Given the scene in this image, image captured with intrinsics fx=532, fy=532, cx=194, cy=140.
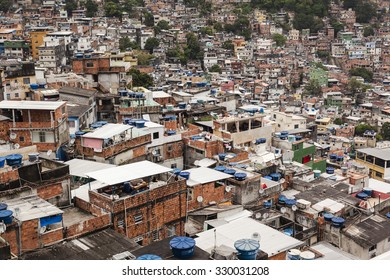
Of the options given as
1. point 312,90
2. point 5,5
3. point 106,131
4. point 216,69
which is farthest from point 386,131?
point 5,5

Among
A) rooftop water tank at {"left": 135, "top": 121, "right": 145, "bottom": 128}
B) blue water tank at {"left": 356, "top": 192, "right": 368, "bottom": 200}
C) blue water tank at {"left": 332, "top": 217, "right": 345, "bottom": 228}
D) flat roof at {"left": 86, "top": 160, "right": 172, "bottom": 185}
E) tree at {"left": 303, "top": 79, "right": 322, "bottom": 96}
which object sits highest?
flat roof at {"left": 86, "top": 160, "right": 172, "bottom": 185}

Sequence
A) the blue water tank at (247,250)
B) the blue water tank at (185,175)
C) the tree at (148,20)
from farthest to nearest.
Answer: the tree at (148,20), the blue water tank at (185,175), the blue water tank at (247,250)

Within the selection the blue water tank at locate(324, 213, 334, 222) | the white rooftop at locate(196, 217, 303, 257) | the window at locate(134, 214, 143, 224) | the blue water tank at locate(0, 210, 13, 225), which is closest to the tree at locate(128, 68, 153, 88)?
the blue water tank at locate(324, 213, 334, 222)

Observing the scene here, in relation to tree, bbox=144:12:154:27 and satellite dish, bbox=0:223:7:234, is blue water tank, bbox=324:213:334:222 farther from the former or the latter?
tree, bbox=144:12:154:27

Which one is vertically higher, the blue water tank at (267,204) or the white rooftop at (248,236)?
the white rooftop at (248,236)

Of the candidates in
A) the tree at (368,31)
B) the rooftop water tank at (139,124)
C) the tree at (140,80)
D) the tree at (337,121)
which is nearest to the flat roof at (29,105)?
the rooftop water tank at (139,124)

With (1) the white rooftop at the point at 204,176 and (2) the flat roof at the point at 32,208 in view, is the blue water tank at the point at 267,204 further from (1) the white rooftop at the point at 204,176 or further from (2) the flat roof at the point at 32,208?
(2) the flat roof at the point at 32,208

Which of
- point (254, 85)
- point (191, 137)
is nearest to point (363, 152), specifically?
point (191, 137)

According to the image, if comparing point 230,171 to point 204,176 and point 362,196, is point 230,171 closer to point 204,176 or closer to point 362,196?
point 204,176
